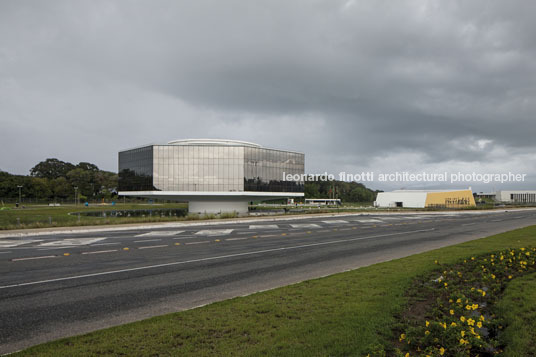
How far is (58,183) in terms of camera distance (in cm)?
12319

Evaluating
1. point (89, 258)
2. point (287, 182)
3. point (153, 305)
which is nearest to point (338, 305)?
point (153, 305)

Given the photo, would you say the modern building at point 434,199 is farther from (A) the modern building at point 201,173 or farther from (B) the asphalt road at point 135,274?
(B) the asphalt road at point 135,274

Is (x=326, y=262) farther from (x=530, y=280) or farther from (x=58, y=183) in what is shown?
(x=58, y=183)

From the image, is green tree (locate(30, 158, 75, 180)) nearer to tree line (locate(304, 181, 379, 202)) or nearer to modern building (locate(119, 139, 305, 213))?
modern building (locate(119, 139, 305, 213))

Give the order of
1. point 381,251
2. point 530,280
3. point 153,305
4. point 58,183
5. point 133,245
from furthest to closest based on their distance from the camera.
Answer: point 58,183 → point 133,245 → point 381,251 → point 530,280 → point 153,305

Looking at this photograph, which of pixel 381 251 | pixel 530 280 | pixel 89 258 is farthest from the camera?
pixel 381 251

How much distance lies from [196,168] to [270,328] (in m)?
56.8

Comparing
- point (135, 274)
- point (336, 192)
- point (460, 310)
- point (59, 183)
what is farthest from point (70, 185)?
point (460, 310)

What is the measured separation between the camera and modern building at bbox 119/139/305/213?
60375 mm

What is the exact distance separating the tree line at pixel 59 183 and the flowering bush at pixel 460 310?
12782 centimetres

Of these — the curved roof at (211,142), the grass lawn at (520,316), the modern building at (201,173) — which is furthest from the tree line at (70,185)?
the grass lawn at (520,316)

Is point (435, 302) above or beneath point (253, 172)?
beneath

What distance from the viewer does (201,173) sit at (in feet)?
199

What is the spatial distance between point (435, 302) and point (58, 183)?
141 m
